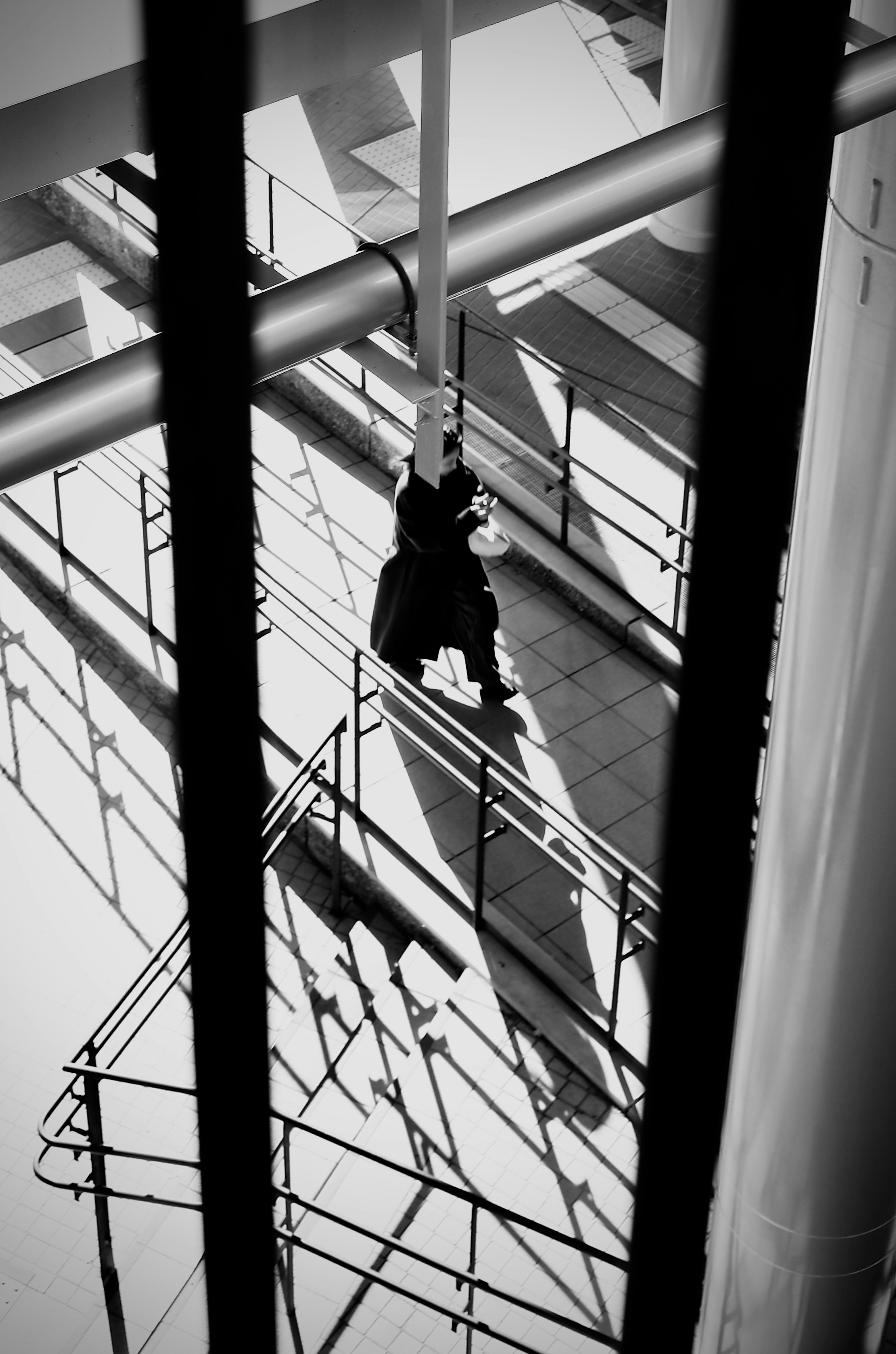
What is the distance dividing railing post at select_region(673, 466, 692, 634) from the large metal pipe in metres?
5.08

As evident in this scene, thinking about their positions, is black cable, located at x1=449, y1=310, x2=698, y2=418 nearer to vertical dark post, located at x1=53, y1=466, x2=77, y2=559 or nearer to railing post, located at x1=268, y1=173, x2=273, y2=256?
railing post, located at x1=268, y1=173, x2=273, y2=256

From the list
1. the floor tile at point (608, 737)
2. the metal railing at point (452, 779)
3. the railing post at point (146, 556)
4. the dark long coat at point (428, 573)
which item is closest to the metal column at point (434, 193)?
the metal railing at point (452, 779)

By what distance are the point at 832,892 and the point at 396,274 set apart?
2.33m

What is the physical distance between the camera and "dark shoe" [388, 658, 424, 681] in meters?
7.15

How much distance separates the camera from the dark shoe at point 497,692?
22.9ft

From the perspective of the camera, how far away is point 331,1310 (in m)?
5.27

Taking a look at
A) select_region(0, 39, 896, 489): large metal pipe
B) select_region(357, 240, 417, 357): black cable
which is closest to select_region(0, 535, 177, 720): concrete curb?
select_region(0, 39, 896, 489): large metal pipe

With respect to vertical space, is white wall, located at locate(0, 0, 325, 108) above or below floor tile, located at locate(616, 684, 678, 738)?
below

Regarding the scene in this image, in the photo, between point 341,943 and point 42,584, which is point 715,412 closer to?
point 341,943

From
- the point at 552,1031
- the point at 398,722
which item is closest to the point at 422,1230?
the point at 552,1031

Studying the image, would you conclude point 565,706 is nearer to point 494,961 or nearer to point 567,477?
point 567,477

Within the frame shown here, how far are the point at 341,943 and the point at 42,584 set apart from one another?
2587 millimetres

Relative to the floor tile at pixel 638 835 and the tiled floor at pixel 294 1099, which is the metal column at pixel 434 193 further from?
the floor tile at pixel 638 835

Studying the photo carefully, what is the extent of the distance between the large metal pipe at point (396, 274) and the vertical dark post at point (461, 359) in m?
5.91
